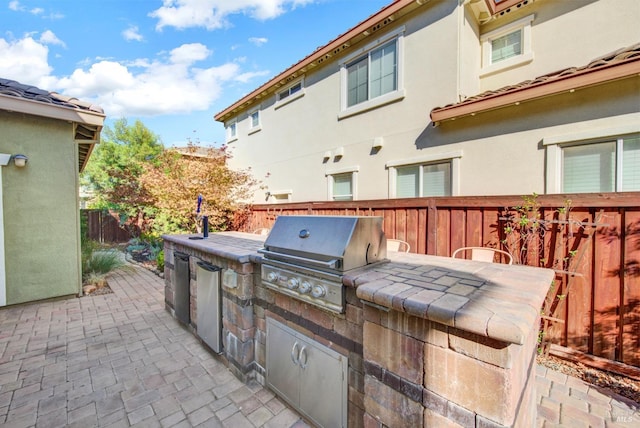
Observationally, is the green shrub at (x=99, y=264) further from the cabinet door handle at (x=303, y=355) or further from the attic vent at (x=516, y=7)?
the attic vent at (x=516, y=7)

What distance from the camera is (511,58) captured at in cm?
587

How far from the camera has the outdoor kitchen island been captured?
4.09 feet

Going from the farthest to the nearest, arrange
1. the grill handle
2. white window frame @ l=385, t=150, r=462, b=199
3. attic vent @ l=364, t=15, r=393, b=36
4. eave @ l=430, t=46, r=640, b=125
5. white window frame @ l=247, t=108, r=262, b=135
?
white window frame @ l=247, t=108, r=262, b=135 → attic vent @ l=364, t=15, r=393, b=36 → white window frame @ l=385, t=150, r=462, b=199 → eave @ l=430, t=46, r=640, b=125 → the grill handle

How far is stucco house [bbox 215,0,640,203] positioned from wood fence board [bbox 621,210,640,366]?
1522 millimetres

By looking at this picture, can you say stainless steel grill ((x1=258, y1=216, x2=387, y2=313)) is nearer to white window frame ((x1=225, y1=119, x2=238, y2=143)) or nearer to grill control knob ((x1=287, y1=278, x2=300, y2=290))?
grill control knob ((x1=287, y1=278, x2=300, y2=290))

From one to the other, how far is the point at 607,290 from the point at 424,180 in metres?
3.51

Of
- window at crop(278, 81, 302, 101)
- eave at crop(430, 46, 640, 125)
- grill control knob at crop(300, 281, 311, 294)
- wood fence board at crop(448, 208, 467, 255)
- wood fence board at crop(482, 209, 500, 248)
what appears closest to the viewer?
grill control knob at crop(300, 281, 311, 294)

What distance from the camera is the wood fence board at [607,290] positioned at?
304 centimetres

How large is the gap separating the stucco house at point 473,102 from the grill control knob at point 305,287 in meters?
4.62

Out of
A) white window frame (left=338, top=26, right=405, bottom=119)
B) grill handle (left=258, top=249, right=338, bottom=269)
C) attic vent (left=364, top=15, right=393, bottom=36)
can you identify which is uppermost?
attic vent (left=364, top=15, right=393, bottom=36)

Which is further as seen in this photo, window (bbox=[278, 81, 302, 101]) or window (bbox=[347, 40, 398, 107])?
window (bbox=[278, 81, 302, 101])

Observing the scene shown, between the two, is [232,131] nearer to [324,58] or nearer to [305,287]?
[324,58]

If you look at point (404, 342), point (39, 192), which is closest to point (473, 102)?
point (404, 342)

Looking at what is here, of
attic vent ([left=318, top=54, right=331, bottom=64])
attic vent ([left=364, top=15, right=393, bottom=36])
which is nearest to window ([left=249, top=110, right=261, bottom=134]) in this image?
attic vent ([left=318, top=54, right=331, bottom=64])
